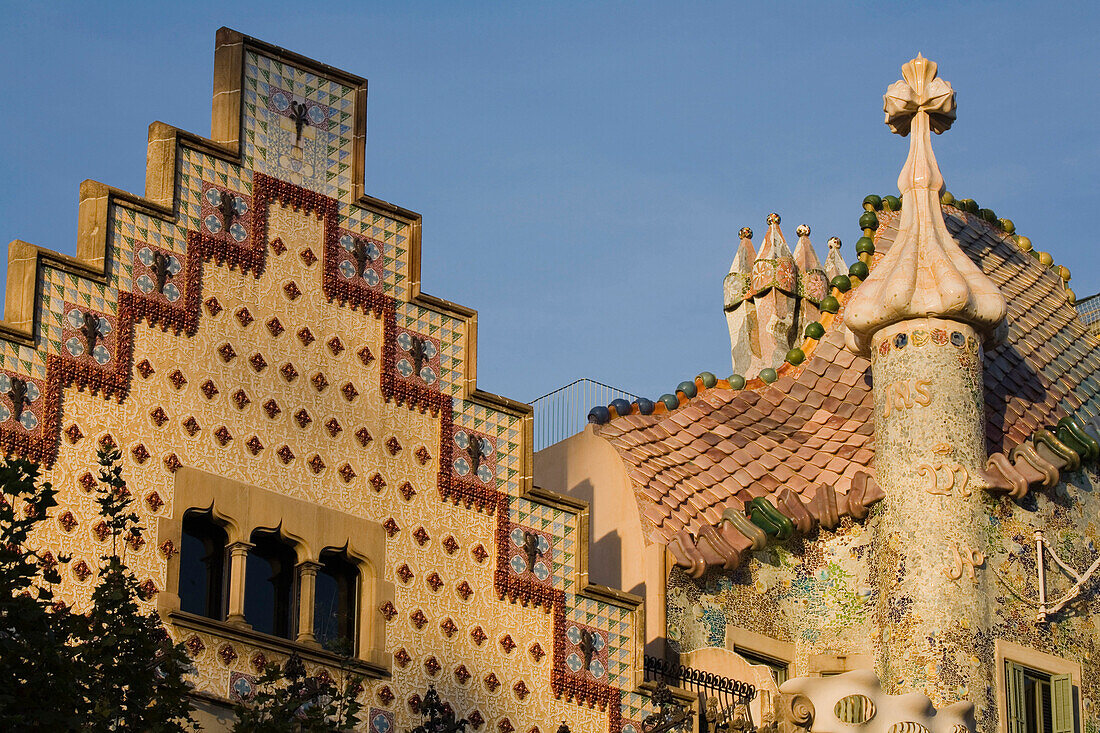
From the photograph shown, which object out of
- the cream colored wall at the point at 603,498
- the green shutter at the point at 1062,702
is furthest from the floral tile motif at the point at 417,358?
the green shutter at the point at 1062,702

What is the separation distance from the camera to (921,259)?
22.3 m

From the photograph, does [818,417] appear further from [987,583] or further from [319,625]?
[319,625]

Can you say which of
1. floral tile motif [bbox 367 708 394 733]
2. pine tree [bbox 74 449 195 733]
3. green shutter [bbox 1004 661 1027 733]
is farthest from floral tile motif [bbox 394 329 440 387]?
green shutter [bbox 1004 661 1027 733]

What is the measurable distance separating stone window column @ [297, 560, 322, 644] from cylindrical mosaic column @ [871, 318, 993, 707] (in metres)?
5.26

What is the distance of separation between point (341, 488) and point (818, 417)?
20.0 ft

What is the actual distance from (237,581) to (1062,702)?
25.1 ft

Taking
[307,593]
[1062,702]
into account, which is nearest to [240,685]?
[307,593]

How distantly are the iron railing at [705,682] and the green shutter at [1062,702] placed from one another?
2798mm

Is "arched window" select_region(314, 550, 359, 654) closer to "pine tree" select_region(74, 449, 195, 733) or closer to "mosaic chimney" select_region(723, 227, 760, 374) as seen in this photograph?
"pine tree" select_region(74, 449, 195, 733)

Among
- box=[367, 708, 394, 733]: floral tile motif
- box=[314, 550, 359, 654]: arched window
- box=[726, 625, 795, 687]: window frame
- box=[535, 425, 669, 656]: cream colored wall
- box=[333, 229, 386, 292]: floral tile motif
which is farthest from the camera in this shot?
box=[726, 625, 795, 687]: window frame

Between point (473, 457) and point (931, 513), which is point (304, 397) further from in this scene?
point (931, 513)

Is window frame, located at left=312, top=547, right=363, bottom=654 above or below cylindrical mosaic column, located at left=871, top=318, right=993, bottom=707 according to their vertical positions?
below

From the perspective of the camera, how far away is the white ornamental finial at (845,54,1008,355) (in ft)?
71.8

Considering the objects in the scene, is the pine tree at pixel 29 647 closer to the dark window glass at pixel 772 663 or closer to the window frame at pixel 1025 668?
the dark window glass at pixel 772 663
